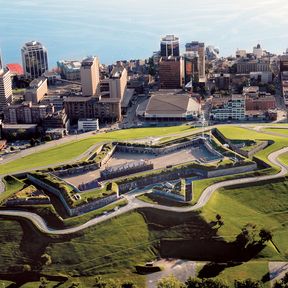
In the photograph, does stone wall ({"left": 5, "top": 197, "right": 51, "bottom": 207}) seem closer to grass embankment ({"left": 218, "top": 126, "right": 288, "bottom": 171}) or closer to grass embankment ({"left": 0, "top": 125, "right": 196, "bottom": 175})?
grass embankment ({"left": 0, "top": 125, "right": 196, "bottom": 175})

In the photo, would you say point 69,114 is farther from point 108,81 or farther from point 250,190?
point 250,190

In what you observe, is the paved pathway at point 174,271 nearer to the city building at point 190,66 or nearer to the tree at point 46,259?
the tree at point 46,259

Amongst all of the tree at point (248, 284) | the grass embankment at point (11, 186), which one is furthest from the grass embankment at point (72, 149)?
the tree at point (248, 284)

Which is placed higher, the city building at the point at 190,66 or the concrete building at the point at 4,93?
the city building at the point at 190,66

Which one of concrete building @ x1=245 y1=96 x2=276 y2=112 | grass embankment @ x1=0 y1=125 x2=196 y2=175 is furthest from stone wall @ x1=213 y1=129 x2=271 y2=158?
concrete building @ x1=245 y1=96 x2=276 y2=112

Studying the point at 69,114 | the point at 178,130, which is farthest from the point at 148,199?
the point at 69,114
